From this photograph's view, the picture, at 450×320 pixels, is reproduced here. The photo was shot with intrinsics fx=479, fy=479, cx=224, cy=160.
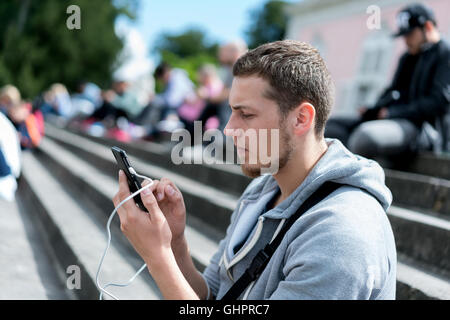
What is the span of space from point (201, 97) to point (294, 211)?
571cm

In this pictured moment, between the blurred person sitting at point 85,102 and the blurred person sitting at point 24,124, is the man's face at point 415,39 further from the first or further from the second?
the blurred person sitting at point 85,102

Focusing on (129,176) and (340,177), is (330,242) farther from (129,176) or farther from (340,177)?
(129,176)

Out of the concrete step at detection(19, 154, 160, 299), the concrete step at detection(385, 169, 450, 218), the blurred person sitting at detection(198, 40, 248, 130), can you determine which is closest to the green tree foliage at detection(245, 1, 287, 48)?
the blurred person sitting at detection(198, 40, 248, 130)

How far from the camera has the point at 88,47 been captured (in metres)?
26.4

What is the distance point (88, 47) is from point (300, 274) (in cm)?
2717

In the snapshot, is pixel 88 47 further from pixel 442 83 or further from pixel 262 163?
pixel 262 163

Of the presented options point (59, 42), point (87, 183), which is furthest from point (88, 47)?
point (87, 183)

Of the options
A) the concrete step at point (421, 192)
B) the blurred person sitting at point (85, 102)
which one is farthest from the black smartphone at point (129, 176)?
the blurred person sitting at point (85, 102)

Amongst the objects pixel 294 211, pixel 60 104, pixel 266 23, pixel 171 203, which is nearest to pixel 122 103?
pixel 60 104

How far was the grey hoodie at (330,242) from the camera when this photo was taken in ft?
3.83

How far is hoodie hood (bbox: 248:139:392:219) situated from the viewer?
4.53 feet

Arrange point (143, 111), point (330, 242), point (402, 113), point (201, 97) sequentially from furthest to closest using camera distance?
point (143, 111), point (201, 97), point (402, 113), point (330, 242)

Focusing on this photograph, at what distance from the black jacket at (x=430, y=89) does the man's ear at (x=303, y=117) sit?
8.51 feet

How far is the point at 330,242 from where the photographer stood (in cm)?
119
